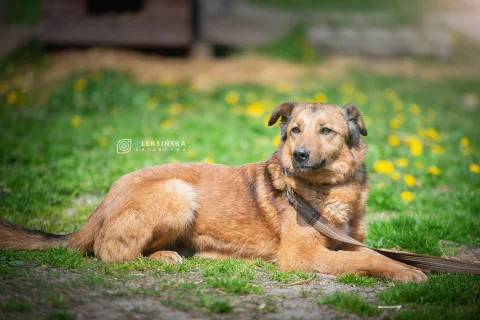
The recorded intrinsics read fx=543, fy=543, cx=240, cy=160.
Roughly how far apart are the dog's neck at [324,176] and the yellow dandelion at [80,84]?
6.79m

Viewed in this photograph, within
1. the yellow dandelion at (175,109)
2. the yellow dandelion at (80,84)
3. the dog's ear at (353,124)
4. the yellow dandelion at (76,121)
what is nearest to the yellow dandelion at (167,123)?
the yellow dandelion at (175,109)

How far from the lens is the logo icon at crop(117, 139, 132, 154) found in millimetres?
8323

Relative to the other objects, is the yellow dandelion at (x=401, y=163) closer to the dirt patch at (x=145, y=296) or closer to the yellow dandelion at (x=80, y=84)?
the dirt patch at (x=145, y=296)

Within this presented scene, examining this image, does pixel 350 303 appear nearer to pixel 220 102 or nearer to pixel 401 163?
pixel 401 163

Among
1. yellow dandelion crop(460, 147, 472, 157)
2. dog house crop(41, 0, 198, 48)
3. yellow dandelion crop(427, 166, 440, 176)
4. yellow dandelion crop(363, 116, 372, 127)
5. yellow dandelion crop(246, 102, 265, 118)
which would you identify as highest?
dog house crop(41, 0, 198, 48)

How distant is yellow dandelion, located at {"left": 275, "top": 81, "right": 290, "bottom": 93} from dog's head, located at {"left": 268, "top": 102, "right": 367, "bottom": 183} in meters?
7.03

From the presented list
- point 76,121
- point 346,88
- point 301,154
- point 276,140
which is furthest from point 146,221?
point 346,88

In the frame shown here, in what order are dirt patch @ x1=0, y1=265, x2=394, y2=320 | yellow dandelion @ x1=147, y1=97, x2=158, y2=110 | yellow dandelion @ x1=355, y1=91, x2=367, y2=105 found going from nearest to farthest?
dirt patch @ x1=0, y1=265, x2=394, y2=320 → yellow dandelion @ x1=147, y1=97, x2=158, y2=110 → yellow dandelion @ x1=355, y1=91, x2=367, y2=105

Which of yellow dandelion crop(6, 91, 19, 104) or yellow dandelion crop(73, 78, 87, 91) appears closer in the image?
yellow dandelion crop(6, 91, 19, 104)

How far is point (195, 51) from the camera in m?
13.9

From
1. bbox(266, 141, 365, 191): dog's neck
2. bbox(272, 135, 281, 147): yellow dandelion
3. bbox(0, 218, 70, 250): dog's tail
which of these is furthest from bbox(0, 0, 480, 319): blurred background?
bbox(266, 141, 365, 191): dog's neck

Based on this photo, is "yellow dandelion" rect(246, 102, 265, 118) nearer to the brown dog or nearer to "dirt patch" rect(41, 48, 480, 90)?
"dirt patch" rect(41, 48, 480, 90)

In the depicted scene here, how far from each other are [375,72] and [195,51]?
16.0 feet

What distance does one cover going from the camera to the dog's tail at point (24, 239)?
4887 mm
